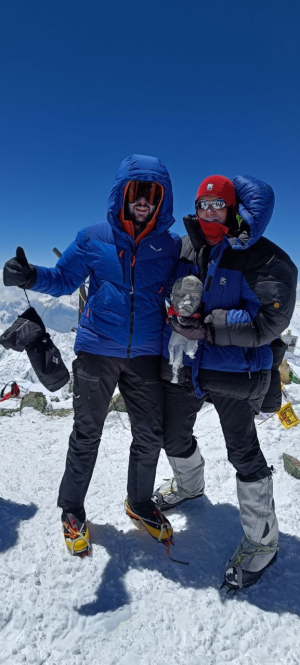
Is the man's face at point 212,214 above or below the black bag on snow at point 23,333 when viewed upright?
above

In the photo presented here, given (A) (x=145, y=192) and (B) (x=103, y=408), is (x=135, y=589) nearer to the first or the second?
(B) (x=103, y=408)

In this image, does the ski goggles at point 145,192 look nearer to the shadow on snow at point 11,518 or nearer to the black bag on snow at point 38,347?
the black bag on snow at point 38,347

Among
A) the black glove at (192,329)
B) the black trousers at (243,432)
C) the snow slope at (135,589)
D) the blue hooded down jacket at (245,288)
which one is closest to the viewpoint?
the snow slope at (135,589)

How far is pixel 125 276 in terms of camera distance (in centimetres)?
329

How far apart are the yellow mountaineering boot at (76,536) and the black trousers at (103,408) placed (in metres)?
0.10

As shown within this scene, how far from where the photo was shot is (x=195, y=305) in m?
3.06

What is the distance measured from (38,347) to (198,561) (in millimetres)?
2484

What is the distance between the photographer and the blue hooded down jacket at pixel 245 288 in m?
2.86

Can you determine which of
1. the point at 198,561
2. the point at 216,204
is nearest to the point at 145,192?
the point at 216,204

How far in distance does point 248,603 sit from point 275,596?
258 millimetres

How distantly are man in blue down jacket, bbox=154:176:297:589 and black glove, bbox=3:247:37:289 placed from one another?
1.31 m

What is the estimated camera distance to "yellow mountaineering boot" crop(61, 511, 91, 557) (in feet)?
11.2

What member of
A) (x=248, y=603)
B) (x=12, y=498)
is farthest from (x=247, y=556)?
(x=12, y=498)

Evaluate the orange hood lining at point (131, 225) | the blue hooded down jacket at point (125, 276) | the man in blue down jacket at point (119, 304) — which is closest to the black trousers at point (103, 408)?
the man in blue down jacket at point (119, 304)
